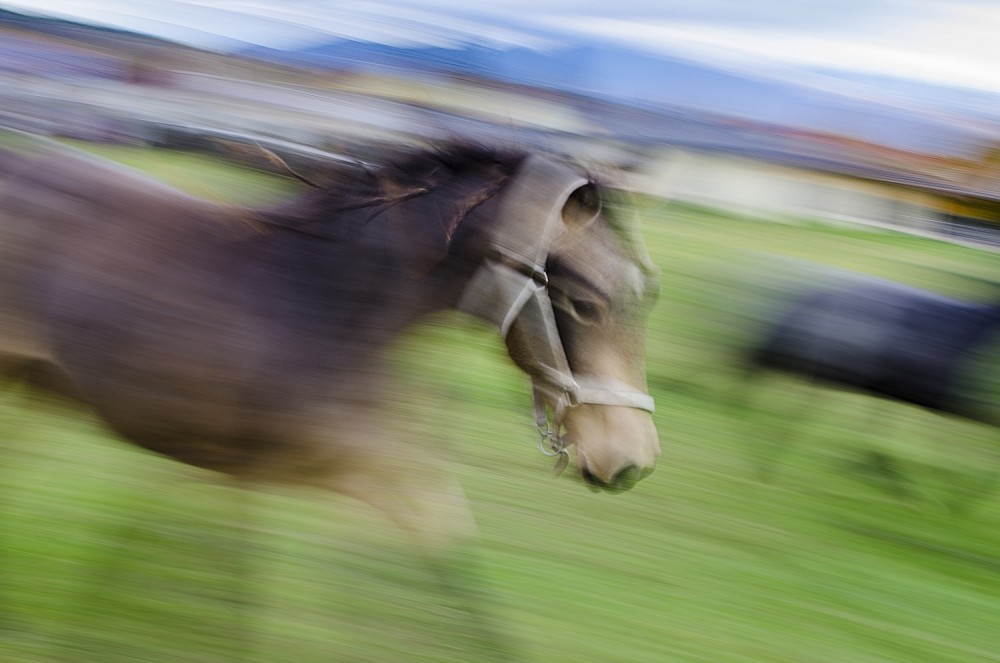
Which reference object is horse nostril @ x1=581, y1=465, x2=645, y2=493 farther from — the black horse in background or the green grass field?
the black horse in background

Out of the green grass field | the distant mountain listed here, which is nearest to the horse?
the green grass field

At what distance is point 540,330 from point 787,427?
93.5 inches

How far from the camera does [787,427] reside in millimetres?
4070

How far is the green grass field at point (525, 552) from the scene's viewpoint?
7.80ft

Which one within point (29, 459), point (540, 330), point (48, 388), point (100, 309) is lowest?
point (29, 459)

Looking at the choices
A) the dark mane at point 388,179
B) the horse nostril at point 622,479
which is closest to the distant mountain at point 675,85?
the dark mane at point 388,179

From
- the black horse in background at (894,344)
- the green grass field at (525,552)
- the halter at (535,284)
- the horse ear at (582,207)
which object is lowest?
the green grass field at (525,552)

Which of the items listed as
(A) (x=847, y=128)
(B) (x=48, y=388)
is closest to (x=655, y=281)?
(B) (x=48, y=388)

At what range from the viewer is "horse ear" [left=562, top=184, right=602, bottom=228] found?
2008 mm

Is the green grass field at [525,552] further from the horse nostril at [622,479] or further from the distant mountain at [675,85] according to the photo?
the distant mountain at [675,85]

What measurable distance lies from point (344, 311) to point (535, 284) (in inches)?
15.5

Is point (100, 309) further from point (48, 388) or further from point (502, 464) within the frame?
point (502, 464)

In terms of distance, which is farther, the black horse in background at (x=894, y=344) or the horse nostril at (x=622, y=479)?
the black horse in background at (x=894, y=344)

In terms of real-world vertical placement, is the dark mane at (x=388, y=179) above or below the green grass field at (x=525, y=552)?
above
